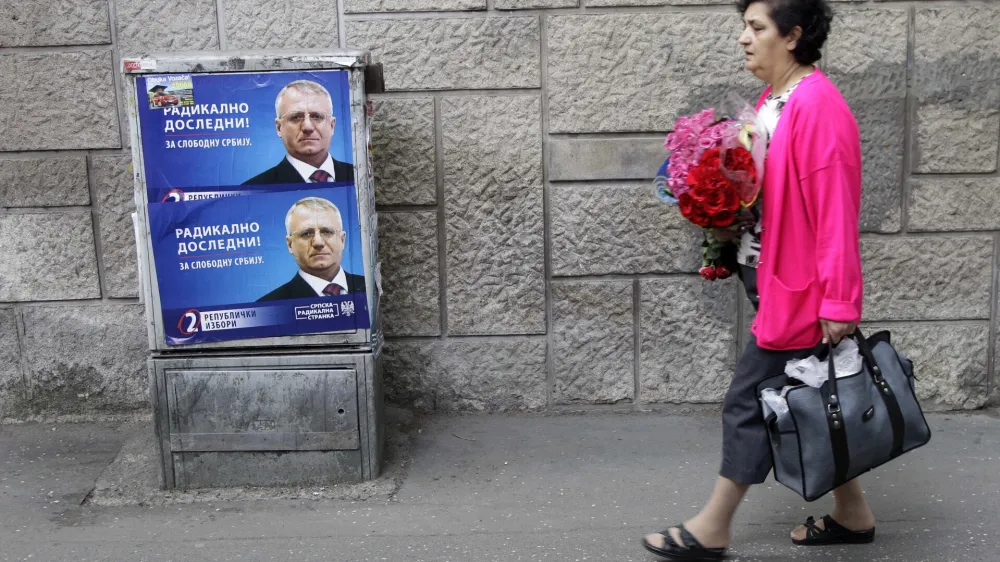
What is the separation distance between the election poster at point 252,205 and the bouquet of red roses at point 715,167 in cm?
123

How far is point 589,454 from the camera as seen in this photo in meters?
4.12

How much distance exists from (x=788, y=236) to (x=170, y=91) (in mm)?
2125

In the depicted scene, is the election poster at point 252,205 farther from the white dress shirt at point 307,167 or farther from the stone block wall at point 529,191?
the stone block wall at point 529,191

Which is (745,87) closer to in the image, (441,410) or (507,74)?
(507,74)

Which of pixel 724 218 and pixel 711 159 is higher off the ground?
pixel 711 159

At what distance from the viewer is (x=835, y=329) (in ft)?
9.12

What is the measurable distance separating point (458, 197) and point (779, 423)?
6.55 ft

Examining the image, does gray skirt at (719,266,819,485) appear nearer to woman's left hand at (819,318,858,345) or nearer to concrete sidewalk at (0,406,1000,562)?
woman's left hand at (819,318,858,345)

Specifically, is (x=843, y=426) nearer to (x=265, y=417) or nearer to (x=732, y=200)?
(x=732, y=200)

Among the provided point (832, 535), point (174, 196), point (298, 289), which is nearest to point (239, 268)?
point (298, 289)

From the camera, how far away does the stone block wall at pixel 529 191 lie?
4.29m

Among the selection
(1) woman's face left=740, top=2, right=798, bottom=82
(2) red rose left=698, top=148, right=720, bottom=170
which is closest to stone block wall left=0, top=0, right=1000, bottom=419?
(1) woman's face left=740, top=2, right=798, bottom=82

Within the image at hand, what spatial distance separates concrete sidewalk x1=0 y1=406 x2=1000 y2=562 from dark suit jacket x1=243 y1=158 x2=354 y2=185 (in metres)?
1.17

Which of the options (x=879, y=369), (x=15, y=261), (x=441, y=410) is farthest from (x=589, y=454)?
(x=15, y=261)
